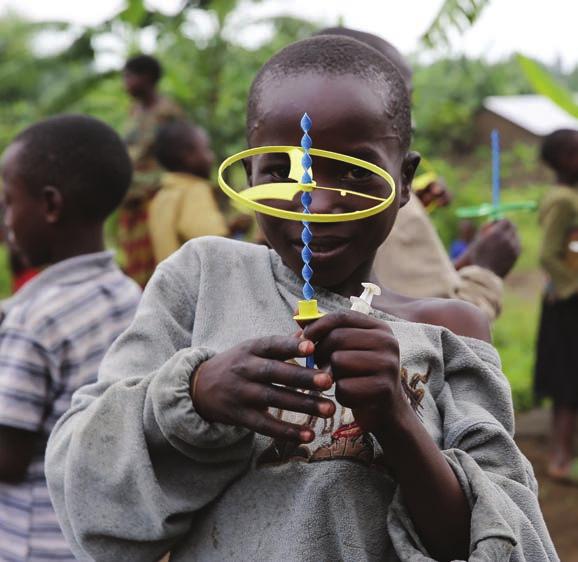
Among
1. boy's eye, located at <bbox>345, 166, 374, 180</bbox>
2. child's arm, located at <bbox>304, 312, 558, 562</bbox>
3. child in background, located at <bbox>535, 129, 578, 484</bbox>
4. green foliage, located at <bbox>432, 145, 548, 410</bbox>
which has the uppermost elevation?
boy's eye, located at <bbox>345, 166, 374, 180</bbox>

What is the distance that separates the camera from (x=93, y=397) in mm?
1443

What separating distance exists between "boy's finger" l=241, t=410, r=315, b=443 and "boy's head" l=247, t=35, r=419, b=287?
0.94ft

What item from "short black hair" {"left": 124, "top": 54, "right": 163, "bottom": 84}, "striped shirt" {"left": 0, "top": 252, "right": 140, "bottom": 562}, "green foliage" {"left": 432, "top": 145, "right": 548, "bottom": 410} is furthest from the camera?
"green foliage" {"left": 432, "top": 145, "right": 548, "bottom": 410}

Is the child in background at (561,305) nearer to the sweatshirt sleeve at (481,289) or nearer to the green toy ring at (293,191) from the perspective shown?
the sweatshirt sleeve at (481,289)

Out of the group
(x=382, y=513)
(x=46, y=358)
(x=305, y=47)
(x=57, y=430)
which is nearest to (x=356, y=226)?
(x=305, y=47)

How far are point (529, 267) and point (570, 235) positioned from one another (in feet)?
26.6

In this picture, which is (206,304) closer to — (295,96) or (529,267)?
(295,96)

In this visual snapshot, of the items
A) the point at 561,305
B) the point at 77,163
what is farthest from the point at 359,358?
the point at 561,305

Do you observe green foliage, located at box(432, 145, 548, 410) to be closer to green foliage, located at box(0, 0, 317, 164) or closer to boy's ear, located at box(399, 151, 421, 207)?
green foliage, located at box(0, 0, 317, 164)

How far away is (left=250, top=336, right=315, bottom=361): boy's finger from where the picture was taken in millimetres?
1104

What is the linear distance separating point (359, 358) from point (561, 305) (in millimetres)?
5412

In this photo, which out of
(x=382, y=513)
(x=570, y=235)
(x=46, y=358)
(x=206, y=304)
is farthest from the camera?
(x=570, y=235)

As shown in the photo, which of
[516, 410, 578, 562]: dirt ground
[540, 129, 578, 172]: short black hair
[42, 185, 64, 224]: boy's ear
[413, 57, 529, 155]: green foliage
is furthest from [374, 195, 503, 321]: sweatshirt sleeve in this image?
[413, 57, 529, 155]: green foliage

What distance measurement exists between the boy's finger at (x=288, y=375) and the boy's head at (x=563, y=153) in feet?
16.3
